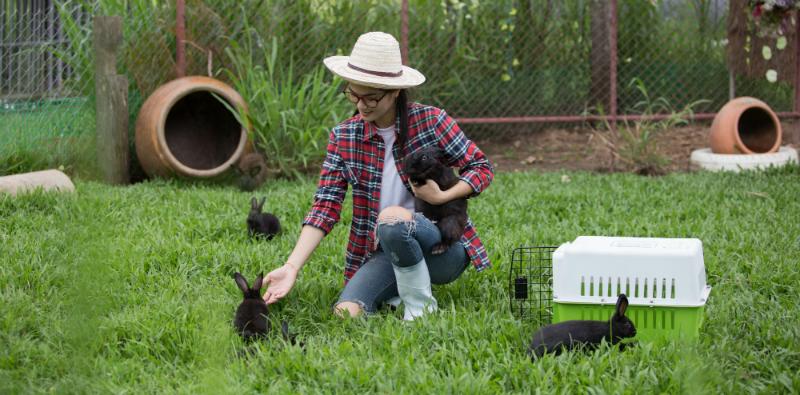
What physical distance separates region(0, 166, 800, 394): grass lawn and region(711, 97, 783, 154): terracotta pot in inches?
83.7

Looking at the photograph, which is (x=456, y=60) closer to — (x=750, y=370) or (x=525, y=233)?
(x=525, y=233)

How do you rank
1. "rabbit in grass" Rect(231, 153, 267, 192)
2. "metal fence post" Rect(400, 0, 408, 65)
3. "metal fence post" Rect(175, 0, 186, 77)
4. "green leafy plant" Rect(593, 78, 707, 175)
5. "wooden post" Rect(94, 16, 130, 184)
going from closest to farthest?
1. "rabbit in grass" Rect(231, 153, 267, 192)
2. "wooden post" Rect(94, 16, 130, 184)
3. "metal fence post" Rect(175, 0, 186, 77)
4. "green leafy plant" Rect(593, 78, 707, 175)
5. "metal fence post" Rect(400, 0, 408, 65)

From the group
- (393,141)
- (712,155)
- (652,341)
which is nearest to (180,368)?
(393,141)

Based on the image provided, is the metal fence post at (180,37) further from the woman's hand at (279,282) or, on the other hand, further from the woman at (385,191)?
the woman's hand at (279,282)

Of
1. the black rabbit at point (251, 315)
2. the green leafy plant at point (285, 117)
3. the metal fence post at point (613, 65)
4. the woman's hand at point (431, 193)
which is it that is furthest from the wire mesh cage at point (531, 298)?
the metal fence post at point (613, 65)

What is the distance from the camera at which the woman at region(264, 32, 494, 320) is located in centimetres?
355

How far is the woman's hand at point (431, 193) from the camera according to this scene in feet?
11.6

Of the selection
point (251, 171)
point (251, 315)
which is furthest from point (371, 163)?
point (251, 171)

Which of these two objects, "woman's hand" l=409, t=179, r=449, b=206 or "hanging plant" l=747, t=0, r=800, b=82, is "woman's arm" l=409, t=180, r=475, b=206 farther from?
"hanging plant" l=747, t=0, r=800, b=82

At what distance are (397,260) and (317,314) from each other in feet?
1.36

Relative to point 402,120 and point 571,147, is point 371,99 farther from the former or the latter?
point 571,147

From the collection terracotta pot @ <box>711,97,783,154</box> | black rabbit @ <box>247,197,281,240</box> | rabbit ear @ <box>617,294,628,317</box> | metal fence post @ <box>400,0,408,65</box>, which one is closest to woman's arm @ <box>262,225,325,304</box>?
rabbit ear @ <box>617,294,628,317</box>

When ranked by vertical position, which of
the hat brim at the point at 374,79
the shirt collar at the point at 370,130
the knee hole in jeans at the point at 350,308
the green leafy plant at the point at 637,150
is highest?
the hat brim at the point at 374,79

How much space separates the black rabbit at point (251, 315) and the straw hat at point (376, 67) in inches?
33.6
